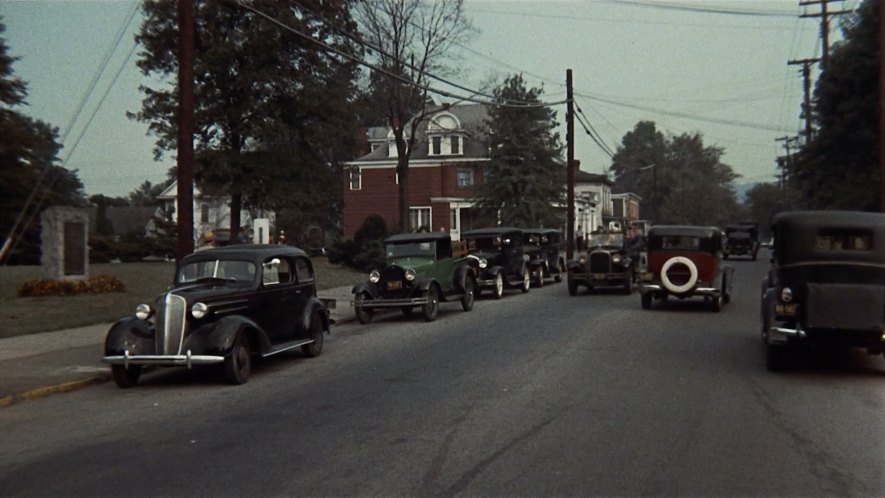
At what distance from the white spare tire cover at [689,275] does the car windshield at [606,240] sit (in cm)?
667

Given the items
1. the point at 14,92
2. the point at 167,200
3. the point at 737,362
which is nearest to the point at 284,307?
the point at 737,362

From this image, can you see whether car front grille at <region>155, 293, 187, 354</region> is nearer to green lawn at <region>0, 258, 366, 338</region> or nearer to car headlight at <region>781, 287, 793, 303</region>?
green lawn at <region>0, 258, 366, 338</region>

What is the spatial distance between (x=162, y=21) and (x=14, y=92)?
13646 millimetres

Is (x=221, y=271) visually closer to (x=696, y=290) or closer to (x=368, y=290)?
(x=368, y=290)

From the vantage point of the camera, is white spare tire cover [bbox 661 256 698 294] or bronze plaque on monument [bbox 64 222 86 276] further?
bronze plaque on monument [bbox 64 222 86 276]

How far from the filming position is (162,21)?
115ft

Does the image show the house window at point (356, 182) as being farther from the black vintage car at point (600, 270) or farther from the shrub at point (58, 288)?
the shrub at point (58, 288)

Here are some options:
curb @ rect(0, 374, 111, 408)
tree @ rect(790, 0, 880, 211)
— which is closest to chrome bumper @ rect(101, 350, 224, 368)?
curb @ rect(0, 374, 111, 408)

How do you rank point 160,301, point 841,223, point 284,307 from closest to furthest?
point 160,301, point 841,223, point 284,307

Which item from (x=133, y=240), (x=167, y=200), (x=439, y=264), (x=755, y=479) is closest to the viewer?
(x=755, y=479)

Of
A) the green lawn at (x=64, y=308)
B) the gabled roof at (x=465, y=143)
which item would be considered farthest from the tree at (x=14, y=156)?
the gabled roof at (x=465, y=143)

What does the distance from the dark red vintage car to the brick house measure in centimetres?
3888

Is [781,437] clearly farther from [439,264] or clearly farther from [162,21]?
[162,21]

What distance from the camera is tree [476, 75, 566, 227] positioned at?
5247 centimetres
